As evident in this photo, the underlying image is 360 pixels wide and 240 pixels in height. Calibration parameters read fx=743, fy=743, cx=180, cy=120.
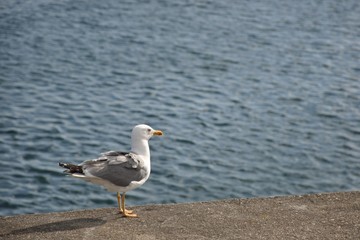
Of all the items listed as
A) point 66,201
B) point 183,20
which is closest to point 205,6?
point 183,20

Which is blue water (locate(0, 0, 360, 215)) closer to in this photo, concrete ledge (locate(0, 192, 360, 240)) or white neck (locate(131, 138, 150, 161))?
concrete ledge (locate(0, 192, 360, 240))

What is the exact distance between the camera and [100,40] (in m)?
23.2

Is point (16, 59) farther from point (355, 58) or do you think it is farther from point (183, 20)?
point (355, 58)

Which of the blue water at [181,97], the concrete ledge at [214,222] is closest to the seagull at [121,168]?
the concrete ledge at [214,222]

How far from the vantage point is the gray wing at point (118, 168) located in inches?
345

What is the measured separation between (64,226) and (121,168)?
0.95 meters

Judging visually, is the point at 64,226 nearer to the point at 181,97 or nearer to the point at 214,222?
the point at 214,222

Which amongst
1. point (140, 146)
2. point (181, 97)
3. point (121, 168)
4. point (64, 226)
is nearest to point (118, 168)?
point (121, 168)

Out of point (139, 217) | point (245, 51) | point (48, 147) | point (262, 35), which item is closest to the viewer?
point (139, 217)

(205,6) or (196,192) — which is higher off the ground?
(205,6)

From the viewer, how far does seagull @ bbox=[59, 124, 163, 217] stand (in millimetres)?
8695

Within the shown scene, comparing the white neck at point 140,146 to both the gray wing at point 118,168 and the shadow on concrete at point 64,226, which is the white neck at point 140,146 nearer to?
the gray wing at point 118,168

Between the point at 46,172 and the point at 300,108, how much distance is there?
22.8 ft

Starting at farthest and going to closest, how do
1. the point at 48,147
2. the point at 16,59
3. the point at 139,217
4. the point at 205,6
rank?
the point at 205,6 → the point at 16,59 → the point at 48,147 → the point at 139,217
